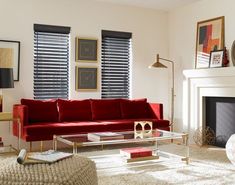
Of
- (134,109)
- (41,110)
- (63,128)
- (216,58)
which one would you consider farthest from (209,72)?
(41,110)

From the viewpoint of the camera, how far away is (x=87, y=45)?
602cm

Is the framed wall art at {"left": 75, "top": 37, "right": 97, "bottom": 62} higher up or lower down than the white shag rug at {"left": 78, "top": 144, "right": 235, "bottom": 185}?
higher up

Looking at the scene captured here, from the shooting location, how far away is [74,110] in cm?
557

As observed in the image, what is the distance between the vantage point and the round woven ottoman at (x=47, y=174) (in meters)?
2.23

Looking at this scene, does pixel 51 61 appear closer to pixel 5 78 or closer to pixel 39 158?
pixel 5 78

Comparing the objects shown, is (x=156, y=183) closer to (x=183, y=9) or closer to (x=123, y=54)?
(x=123, y=54)

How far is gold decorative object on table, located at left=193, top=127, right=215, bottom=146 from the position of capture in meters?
5.78

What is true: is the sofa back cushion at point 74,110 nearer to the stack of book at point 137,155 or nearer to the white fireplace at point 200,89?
the stack of book at point 137,155

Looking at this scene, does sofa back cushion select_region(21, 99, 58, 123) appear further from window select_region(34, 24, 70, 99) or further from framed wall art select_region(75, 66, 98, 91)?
framed wall art select_region(75, 66, 98, 91)

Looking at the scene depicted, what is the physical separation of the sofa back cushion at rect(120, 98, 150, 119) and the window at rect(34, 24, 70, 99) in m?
1.03

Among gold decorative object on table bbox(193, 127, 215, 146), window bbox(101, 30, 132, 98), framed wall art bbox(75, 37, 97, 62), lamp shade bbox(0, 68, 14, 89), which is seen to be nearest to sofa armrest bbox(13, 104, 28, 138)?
lamp shade bbox(0, 68, 14, 89)

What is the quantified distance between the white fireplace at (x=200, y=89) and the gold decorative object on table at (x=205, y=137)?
0.16 m

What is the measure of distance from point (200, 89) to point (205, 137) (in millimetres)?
823

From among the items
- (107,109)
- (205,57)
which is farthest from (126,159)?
(205,57)
